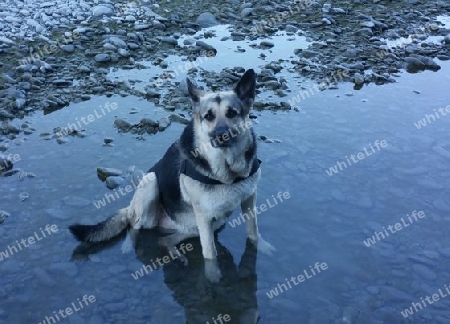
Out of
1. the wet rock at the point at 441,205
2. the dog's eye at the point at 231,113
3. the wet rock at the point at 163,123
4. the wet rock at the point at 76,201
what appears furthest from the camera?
the wet rock at the point at 163,123

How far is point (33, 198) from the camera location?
7.45 metres

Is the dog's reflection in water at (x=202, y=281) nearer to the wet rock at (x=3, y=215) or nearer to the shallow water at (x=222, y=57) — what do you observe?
the wet rock at (x=3, y=215)

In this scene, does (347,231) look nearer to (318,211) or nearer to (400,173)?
(318,211)

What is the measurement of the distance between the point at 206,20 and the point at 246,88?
1021 centimetres

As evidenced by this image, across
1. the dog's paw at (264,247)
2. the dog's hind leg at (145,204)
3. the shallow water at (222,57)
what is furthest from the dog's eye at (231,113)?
the shallow water at (222,57)

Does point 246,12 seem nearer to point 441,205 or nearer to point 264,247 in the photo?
point 441,205

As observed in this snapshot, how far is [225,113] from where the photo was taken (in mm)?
5637

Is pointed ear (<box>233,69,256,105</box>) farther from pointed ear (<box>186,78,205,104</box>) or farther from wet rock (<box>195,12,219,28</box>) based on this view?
wet rock (<box>195,12,219,28</box>)

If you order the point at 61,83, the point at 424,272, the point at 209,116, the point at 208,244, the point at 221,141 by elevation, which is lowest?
the point at 61,83

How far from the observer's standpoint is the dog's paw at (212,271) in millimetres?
6020

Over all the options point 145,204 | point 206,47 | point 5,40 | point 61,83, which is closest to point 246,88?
point 145,204

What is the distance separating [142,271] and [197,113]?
230cm

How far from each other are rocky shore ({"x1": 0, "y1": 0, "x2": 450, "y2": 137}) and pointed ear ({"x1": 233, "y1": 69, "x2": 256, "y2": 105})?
435 cm

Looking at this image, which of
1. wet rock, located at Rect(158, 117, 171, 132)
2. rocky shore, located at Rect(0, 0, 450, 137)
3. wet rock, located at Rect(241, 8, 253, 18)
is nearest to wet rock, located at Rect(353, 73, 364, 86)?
rocky shore, located at Rect(0, 0, 450, 137)
